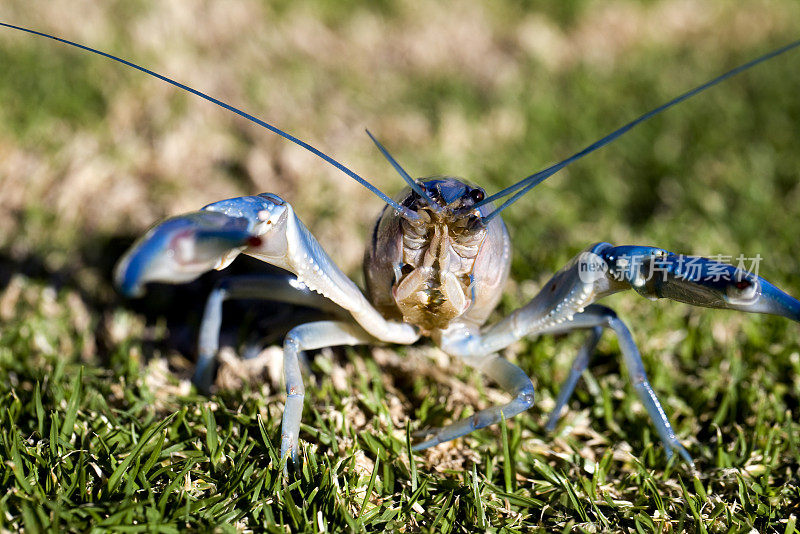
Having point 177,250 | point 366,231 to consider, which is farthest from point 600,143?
point 366,231

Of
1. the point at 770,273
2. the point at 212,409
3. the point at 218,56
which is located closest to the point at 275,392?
the point at 212,409

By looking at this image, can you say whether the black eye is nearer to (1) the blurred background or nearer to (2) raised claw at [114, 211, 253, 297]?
(2) raised claw at [114, 211, 253, 297]

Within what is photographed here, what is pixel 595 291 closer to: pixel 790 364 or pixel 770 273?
pixel 790 364

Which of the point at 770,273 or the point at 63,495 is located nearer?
the point at 63,495

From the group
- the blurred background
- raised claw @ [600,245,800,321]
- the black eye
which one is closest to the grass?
the blurred background

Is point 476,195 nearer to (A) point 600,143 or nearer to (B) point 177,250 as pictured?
(A) point 600,143

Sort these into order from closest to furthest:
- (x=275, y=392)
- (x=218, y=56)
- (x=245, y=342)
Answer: (x=275, y=392) < (x=245, y=342) < (x=218, y=56)
